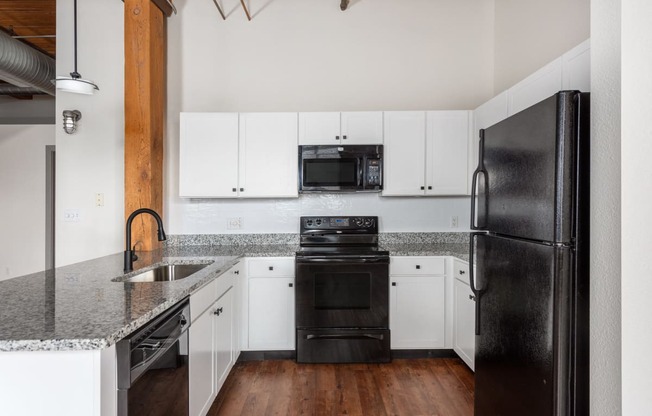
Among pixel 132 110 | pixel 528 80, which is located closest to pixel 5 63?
pixel 132 110

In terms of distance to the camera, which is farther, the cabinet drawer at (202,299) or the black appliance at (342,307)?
the black appliance at (342,307)

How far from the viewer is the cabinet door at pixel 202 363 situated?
1628 mm

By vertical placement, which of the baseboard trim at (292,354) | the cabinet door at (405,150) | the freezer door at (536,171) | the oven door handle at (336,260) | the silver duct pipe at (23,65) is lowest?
the baseboard trim at (292,354)

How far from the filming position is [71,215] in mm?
3074

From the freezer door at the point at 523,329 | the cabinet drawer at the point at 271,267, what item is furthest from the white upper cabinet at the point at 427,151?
the freezer door at the point at 523,329

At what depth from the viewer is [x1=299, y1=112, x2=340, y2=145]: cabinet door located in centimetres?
292

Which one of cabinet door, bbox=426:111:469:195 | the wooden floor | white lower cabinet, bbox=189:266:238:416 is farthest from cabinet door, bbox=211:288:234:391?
cabinet door, bbox=426:111:469:195

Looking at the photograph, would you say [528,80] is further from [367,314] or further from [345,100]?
[367,314]

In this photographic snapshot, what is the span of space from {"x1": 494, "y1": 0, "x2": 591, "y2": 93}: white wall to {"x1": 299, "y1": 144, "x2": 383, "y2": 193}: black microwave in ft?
4.50

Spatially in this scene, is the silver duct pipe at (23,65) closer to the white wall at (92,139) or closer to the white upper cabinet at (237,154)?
the white wall at (92,139)

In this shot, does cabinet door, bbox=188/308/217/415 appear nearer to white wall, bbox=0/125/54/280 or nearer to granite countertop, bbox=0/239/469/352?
granite countertop, bbox=0/239/469/352

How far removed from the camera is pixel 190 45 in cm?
321

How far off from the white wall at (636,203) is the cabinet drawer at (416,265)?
185cm

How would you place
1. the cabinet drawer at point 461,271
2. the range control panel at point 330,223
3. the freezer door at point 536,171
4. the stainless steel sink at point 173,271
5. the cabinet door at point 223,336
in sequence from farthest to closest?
the range control panel at point 330,223 < the cabinet drawer at point 461,271 < the stainless steel sink at point 173,271 < the cabinet door at point 223,336 < the freezer door at point 536,171
